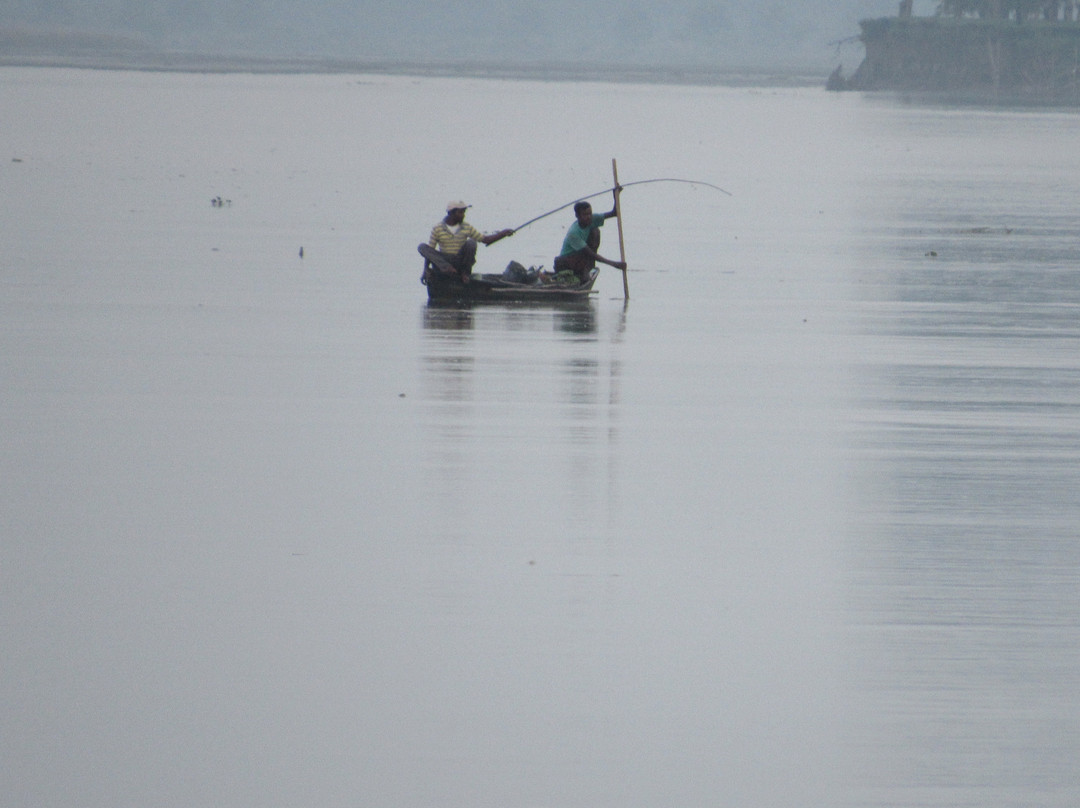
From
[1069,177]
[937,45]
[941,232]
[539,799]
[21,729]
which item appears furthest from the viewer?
[937,45]

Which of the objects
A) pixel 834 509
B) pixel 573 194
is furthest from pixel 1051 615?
pixel 573 194

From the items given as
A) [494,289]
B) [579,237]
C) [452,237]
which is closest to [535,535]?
[452,237]

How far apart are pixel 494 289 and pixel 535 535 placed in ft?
31.3

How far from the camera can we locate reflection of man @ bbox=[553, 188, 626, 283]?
19062 millimetres

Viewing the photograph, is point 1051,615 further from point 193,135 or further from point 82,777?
point 193,135

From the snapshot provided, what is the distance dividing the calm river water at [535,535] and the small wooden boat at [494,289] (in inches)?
21.7

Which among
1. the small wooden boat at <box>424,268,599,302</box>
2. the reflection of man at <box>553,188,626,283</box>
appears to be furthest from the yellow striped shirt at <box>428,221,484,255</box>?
the reflection of man at <box>553,188,626,283</box>

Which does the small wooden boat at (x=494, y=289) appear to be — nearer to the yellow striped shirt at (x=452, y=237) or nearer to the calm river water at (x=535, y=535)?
the yellow striped shirt at (x=452, y=237)

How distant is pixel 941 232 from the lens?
29625 millimetres

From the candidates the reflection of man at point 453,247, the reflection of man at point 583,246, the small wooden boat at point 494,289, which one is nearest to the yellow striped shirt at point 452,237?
the reflection of man at point 453,247

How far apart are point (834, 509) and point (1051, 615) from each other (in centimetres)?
203

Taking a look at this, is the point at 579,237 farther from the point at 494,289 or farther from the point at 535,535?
the point at 535,535

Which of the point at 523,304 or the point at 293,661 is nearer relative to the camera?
the point at 293,661

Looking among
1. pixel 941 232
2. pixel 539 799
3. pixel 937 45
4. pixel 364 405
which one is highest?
pixel 937 45
